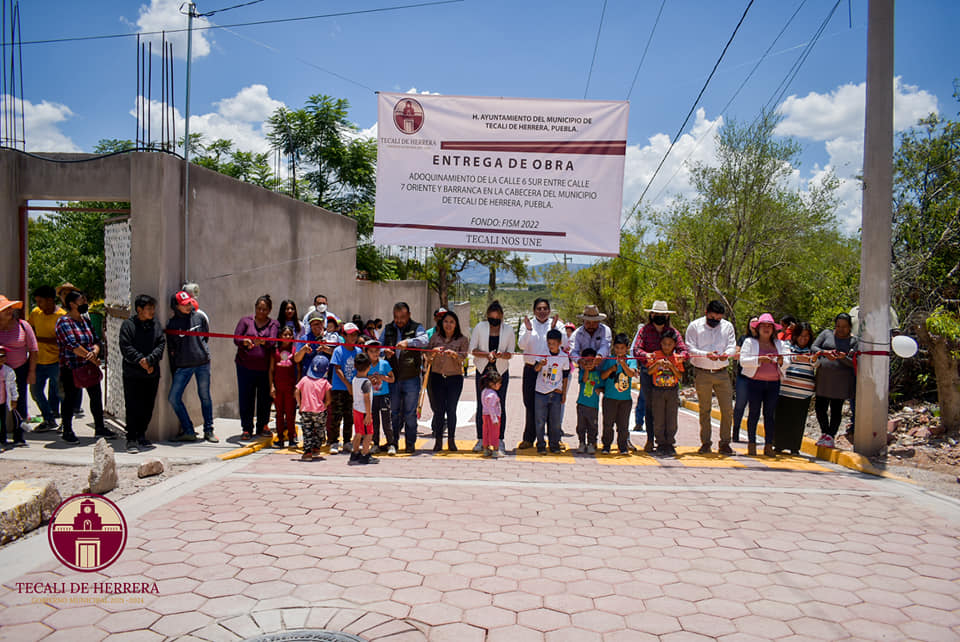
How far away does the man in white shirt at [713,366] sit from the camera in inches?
304

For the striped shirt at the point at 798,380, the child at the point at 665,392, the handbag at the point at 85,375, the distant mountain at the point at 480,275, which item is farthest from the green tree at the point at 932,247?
the distant mountain at the point at 480,275

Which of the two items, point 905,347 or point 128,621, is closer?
point 128,621

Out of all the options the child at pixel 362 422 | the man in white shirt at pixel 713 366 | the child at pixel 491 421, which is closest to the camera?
the child at pixel 362 422

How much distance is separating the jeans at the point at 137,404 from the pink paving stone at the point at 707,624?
251 inches

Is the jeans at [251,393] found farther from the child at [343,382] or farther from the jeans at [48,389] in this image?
the jeans at [48,389]

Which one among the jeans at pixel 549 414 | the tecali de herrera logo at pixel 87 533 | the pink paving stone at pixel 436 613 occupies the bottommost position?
Answer: the pink paving stone at pixel 436 613

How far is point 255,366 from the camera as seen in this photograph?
7.93 m

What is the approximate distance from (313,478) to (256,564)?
2107 mm

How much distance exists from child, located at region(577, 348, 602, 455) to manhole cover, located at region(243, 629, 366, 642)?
483 cm

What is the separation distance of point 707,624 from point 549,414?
4.42 meters

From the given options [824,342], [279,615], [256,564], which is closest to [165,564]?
[256,564]

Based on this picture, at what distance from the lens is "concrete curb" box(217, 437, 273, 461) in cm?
696

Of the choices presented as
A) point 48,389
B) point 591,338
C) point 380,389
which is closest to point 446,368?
point 380,389

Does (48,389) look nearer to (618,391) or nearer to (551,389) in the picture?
(551,389)
